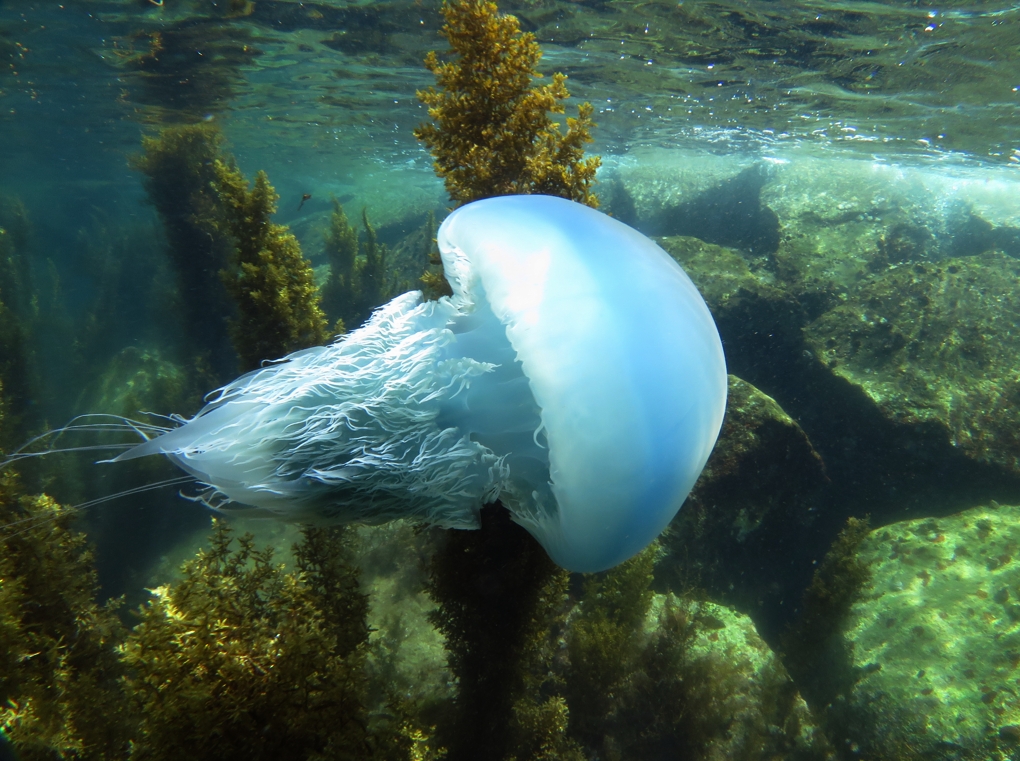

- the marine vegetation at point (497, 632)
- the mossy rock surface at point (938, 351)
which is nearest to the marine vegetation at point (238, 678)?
the marine vegetation at point (497, 632)

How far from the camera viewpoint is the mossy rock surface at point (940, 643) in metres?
3.55

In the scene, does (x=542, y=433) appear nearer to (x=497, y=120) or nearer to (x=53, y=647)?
(x=497, y=120)

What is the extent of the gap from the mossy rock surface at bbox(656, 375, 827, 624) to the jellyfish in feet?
10.9

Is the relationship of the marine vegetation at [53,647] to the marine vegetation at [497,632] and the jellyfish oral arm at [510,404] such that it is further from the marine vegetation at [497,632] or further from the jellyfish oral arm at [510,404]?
the marine vegetation at [497,632]

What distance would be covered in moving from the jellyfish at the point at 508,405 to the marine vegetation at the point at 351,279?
25.7 feet

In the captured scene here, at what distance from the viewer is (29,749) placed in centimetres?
237

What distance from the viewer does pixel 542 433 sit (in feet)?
6.14

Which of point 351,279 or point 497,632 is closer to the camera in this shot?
point 497,632

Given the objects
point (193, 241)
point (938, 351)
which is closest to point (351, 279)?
point (193, 241)

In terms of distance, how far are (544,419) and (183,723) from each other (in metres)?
1.77

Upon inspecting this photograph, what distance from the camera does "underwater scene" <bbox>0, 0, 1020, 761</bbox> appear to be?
72.4 inches

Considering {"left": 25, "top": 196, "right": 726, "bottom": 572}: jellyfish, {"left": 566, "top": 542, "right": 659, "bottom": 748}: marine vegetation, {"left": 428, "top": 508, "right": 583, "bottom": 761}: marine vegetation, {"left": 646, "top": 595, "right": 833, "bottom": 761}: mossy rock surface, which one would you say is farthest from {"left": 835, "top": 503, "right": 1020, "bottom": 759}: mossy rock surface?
{"left": 25, "top": 196, "right": 726, "bottom": 572}: jellyfish

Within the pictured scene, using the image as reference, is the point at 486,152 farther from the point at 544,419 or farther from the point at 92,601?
the point at 92,601

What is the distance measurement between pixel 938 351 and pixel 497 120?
718cm
